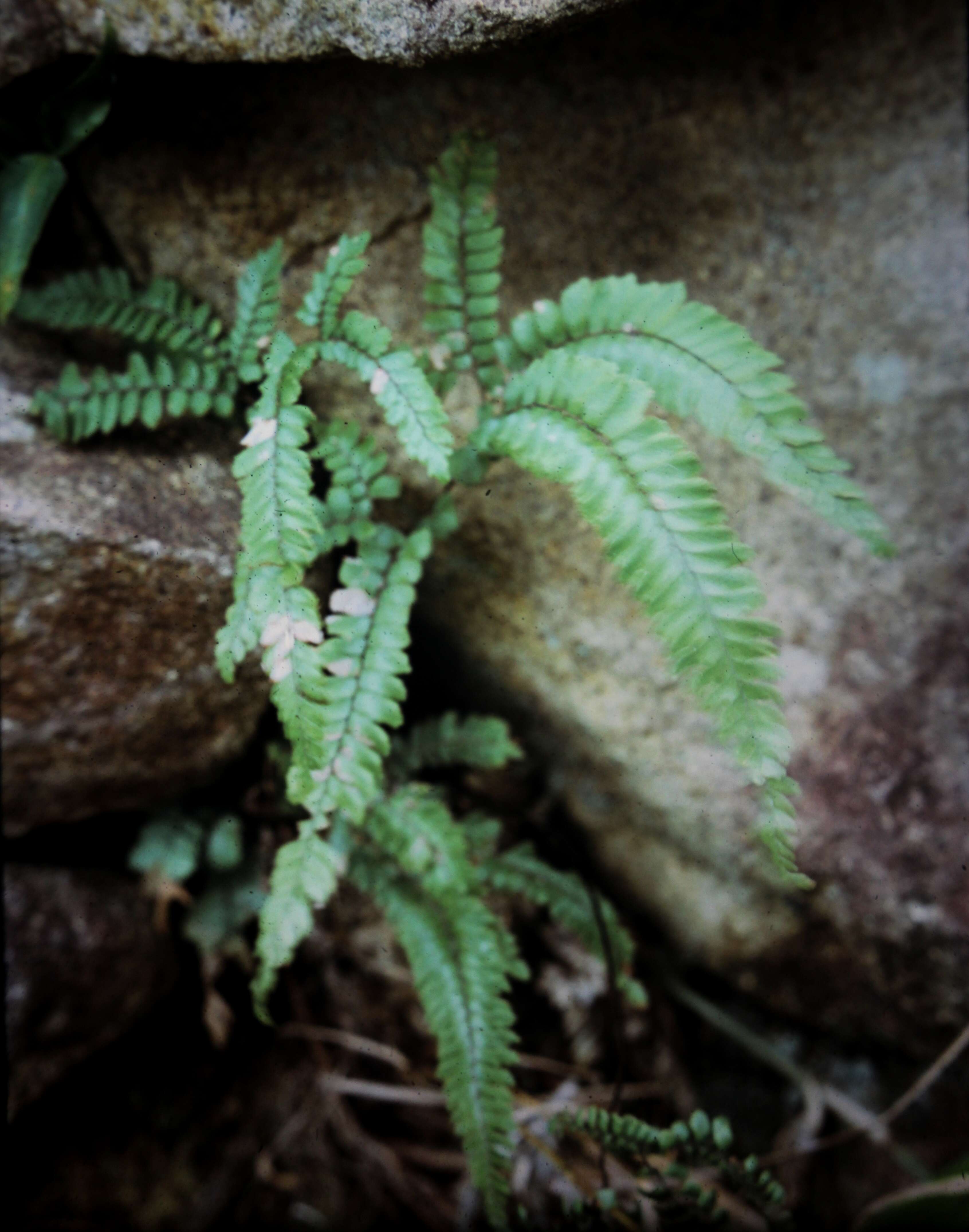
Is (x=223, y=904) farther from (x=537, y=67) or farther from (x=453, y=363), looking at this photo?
(x=537, y=67)

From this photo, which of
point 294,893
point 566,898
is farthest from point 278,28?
point 566,898

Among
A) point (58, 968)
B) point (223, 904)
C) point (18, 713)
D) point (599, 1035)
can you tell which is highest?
point (18, 713)

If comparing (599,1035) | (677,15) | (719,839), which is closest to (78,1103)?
(599,1035)

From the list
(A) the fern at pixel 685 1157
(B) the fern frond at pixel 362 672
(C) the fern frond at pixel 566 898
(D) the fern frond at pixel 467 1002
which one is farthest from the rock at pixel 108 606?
(A) the fern at pixel 685 1157

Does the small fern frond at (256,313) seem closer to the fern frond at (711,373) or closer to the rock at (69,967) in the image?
the fern frond at (711,373)

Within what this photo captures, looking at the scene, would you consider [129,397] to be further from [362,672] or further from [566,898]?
[566,898]

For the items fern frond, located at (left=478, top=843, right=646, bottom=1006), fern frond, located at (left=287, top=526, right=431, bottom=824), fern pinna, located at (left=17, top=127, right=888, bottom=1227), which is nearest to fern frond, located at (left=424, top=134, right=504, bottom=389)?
fern pinna, located at (left=17, top=127, right=888, bottom=1227)
